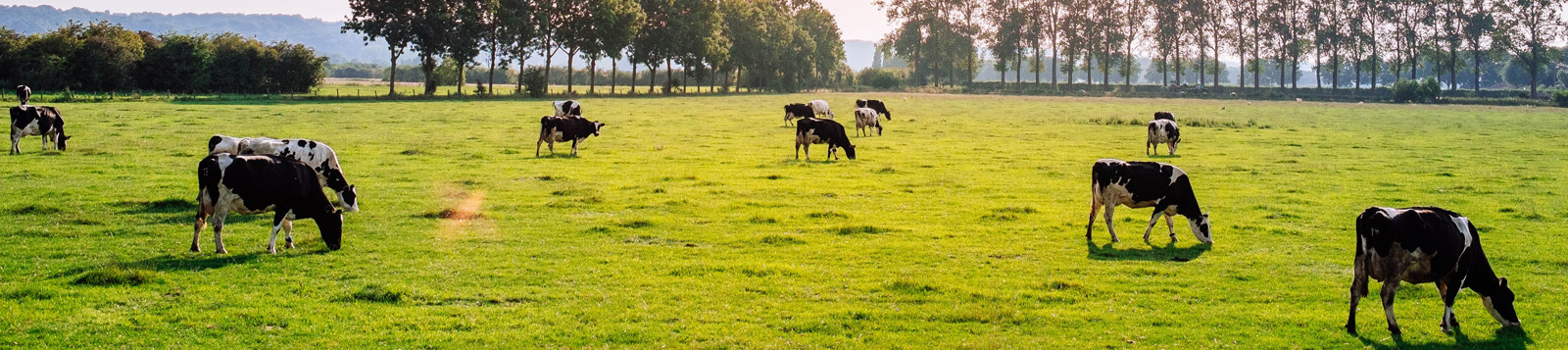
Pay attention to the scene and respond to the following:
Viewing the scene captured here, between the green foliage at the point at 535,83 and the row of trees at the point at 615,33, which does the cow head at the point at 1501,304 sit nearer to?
the row of trees at the point at 615,33

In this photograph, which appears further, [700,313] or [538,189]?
[538,189]

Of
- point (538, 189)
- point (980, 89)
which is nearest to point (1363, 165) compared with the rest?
point (538, 189)

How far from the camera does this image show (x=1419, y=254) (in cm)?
951

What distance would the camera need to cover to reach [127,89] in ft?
244

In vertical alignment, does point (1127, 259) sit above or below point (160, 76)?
below

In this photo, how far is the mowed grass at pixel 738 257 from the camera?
1027 centimetres

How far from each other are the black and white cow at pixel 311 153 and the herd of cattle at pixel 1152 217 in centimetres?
2

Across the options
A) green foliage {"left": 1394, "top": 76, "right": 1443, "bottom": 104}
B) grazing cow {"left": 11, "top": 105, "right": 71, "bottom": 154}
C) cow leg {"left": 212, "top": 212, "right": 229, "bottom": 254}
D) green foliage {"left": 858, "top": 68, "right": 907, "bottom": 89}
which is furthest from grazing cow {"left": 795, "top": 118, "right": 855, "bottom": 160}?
green foliage {"left": 858, "top": 68, "right": 907, "bottom": 89}

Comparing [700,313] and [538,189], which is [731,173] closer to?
[538,189]

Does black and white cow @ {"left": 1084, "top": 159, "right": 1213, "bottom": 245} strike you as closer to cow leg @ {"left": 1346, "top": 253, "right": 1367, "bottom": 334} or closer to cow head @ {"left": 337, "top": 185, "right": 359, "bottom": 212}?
cow leg @ {"left": 1346, "top": 253, "right": 1367, "bottom": 334}

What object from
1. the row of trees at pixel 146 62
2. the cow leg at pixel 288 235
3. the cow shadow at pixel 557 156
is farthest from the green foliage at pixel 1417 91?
the cow leg at pixel 288 235

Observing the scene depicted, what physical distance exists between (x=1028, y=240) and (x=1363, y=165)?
19.0m

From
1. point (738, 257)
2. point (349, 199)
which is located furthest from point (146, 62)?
point (738, 257)

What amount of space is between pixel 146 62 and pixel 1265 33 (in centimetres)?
11593
